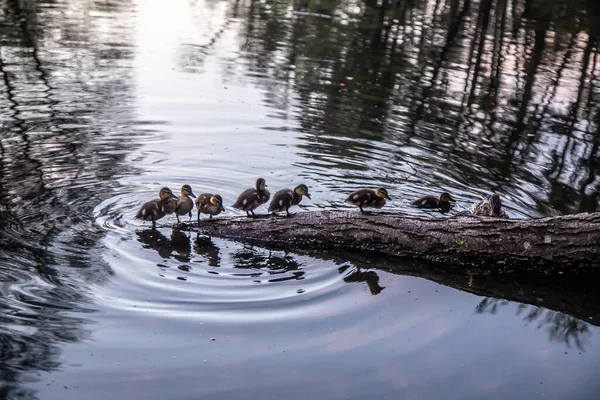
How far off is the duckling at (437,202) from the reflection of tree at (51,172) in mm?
3481

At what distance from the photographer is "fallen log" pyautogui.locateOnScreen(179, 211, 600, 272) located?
6.34m

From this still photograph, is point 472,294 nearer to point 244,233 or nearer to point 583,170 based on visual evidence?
point 244,233

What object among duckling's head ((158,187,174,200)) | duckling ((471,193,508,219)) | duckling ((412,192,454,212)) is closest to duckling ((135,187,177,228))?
duckling's head ((158,187,174,200))

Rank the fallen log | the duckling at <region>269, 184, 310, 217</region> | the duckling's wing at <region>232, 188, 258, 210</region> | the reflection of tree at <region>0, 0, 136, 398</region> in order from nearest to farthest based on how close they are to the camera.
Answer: the reflection of tree at <region>0, 0, 136, 398</region>
the fallen log
the duckling at <region>269, 184, 310, 217</region>
the duckling's wing at <region>232, 188, 258, 210</region>

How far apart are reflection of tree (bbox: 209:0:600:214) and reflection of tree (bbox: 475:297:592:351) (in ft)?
8.15

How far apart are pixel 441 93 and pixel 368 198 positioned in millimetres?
7099

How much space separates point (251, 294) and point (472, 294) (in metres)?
1.86

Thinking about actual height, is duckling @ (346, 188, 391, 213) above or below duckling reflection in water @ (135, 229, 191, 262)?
above

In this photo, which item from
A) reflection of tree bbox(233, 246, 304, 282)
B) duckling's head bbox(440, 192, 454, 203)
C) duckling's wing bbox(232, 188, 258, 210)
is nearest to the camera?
reflection of tree bbox(233, 246, 304, 282)

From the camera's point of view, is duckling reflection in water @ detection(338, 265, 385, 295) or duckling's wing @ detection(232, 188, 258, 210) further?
duckling's wing @ detection(232, 188, 258, 210)

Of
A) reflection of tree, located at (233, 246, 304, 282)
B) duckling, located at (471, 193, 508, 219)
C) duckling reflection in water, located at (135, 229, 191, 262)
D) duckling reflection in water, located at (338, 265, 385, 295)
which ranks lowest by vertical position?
duckling reflection in water, located at (135, 229, 191, 262)

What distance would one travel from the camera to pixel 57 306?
5348mm

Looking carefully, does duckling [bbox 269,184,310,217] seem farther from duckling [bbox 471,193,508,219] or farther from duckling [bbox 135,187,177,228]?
duckling [bbox 471,193,508,219]

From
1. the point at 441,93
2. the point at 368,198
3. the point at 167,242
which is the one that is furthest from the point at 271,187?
the point at 441,93
